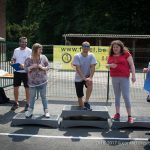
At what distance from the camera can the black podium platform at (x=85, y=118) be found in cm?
886

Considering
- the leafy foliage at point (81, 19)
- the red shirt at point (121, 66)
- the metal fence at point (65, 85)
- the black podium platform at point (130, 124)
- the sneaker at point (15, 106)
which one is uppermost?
the leafy foliage at point (81, 19)

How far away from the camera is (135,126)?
879 centimetres

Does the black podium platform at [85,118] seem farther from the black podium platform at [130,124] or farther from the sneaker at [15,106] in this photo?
the sneaker at [15,106]

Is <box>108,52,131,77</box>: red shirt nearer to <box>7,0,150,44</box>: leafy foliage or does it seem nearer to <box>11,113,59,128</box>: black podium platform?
<box>11,113,59,128</box>: black podium platform

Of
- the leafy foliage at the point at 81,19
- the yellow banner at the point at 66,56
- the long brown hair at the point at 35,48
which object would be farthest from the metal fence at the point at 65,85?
the leafy foliage at the point at 81,19

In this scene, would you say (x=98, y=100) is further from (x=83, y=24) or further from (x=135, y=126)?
(x=83, y=24)

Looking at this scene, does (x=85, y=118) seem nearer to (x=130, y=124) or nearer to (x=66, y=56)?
(x=130, y=124)

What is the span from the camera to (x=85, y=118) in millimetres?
9219

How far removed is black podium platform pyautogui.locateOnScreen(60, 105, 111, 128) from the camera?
8865 mm

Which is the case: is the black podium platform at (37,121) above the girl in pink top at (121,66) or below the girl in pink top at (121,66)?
below

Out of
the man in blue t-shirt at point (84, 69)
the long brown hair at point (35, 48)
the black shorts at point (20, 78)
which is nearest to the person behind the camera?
the long brown hair at point (35, 48)

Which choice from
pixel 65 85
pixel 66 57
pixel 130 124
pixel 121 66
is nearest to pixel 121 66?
pixel 121 66

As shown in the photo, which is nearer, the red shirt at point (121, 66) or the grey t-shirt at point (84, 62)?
the red shirt at point (121, 66)

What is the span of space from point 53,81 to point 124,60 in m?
7.90
